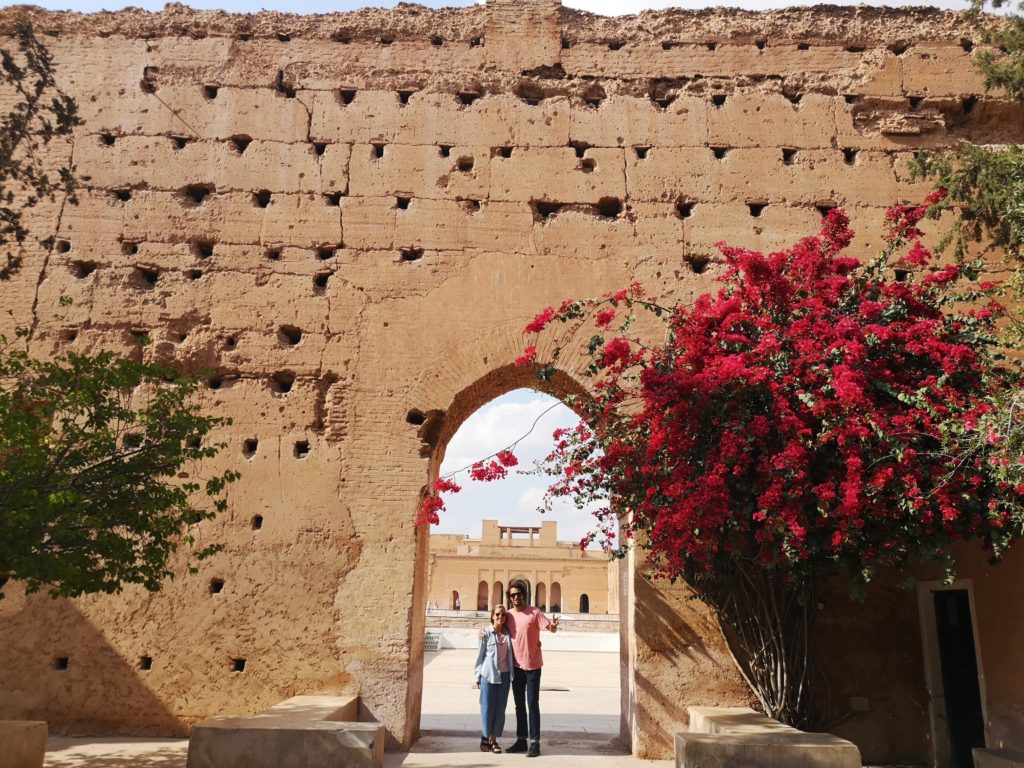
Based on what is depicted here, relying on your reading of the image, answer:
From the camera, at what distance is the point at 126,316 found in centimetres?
759

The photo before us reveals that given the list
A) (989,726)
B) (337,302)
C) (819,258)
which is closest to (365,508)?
(337,302)

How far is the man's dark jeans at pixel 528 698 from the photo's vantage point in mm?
6227

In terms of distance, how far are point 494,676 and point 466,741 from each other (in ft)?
3.28

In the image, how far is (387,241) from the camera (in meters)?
7.78

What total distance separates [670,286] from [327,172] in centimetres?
354

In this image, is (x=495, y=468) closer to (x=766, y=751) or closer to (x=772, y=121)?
(x=766, y=751)

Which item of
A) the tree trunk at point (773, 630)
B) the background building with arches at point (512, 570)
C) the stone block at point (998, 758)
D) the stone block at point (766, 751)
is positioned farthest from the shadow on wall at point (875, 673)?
the background building with arches at point (512, 570)

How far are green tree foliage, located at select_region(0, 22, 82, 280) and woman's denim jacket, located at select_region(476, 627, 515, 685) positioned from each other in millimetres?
5040

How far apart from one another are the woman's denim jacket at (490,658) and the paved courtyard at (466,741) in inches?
22.6

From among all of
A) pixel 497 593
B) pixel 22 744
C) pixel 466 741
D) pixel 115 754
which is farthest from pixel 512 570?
pixel 22 744

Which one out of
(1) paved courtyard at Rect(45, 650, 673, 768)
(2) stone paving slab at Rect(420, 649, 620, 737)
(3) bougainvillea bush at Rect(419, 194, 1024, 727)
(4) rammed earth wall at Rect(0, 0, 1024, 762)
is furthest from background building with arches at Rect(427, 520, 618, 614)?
(3) bougainvillea bush at Rect(419, 194, 1024, 727)

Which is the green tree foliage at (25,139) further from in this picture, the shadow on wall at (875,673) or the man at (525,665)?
the shadow on wall at (875,673)

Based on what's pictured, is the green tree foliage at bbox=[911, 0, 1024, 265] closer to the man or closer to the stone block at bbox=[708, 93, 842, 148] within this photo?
the stone block at bbox=[708, 93, 842, 148]

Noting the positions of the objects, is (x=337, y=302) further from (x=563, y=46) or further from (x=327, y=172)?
(x=563, y=46)
